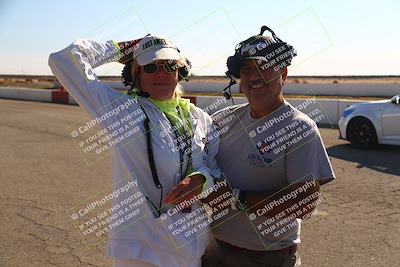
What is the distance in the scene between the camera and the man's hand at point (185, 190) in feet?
6.75

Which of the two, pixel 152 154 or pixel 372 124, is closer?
pixel 152 154

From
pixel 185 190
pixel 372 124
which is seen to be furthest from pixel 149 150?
pixel 372 124

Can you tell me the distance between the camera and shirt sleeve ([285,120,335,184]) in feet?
6.93

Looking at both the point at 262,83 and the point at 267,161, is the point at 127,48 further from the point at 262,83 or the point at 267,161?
the point at 267,161

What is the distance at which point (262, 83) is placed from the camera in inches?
90.0

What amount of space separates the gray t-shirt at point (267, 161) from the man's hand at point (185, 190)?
30 cm

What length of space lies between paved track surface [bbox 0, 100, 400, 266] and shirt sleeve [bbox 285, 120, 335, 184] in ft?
7.63

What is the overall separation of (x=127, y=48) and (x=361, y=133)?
28.2 ft

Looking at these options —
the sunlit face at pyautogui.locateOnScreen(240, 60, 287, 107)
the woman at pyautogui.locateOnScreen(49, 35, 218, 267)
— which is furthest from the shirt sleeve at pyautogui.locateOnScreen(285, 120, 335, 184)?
the woman at pyautogui.locateOnScreen(49, 35, 218, 267)

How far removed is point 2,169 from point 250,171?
6.58 m

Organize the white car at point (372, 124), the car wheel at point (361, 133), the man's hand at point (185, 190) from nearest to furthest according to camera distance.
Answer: the man's hand at point (185, 190) → the white car at point (372, 124) → the car wheel at point (361, 133)

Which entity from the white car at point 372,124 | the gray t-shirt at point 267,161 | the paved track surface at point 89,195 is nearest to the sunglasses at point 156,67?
the gray t-shirt at point 267,161

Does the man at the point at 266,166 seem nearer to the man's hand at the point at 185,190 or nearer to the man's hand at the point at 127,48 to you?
the man's hand at the point at 185,190

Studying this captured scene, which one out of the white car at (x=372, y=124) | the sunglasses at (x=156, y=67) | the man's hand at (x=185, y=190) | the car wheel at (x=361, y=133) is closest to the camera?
the man's hand at (x=185, y=190)
